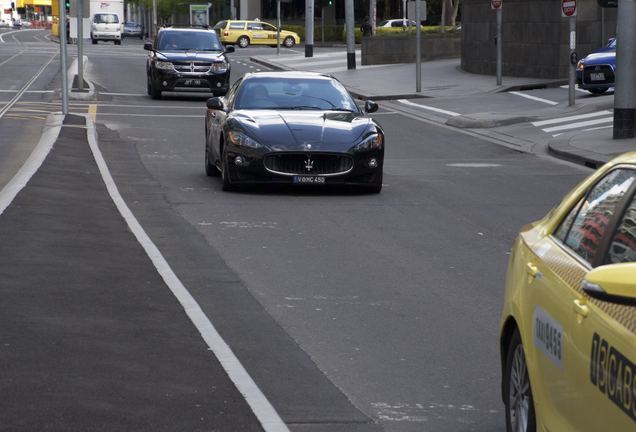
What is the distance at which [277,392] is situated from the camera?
7113 millimetres

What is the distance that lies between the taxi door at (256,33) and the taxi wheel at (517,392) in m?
76.6

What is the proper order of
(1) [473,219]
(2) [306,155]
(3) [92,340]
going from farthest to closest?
(2) [306,155] < (1) [473,219] < (3) [92,340]

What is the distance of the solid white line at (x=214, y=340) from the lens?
660 centimetres

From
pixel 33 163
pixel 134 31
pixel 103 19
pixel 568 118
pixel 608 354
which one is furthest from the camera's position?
pixel 134 31

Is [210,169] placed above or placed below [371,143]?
below

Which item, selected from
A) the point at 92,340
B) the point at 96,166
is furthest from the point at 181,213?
the point at 92,340

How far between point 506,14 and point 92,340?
35740mm

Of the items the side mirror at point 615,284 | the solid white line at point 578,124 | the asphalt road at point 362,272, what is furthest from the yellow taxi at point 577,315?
the solid white line at point 578,124

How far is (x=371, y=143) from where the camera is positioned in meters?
16.7

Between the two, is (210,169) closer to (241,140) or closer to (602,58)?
(241,140)

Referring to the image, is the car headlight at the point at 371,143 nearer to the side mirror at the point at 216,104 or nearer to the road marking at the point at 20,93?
the side mirror at the point at 216,104

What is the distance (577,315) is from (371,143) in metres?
12.0

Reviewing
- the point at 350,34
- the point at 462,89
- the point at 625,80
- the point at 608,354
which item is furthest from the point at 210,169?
the point at 350,34

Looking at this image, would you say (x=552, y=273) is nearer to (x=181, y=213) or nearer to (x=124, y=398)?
(x=124, y=398)
